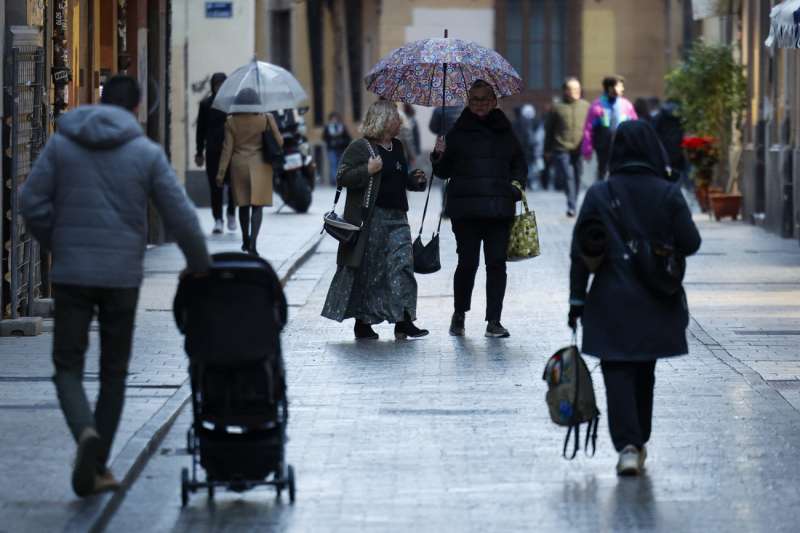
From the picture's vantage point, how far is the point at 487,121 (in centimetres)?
1354

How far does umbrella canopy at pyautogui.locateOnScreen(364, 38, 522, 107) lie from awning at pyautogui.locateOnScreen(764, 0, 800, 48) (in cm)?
382

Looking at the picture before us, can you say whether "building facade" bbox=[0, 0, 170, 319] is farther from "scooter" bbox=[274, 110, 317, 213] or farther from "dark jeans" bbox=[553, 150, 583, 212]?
"dark jeans" bbox=[553, 150, 583, 212]

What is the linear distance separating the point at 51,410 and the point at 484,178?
168 inches

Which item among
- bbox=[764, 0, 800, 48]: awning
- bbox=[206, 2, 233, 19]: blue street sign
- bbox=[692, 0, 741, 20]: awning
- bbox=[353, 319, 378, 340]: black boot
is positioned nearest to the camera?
bbox=[353, 319, 378, 340]: black boot

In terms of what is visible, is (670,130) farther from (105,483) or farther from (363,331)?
(105,483)

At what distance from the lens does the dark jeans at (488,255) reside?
1361 cm

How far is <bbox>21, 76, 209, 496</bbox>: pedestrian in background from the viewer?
307 inches

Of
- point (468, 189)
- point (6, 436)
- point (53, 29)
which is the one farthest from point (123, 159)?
point (53, 29)

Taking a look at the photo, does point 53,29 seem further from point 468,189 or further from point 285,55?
point 285,55

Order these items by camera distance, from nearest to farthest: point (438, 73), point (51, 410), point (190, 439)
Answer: point (190, 439)
point (51, 410)
point (438, 73)

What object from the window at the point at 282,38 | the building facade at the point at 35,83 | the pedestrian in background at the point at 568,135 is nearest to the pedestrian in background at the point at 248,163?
the building facade at the point at 35,83

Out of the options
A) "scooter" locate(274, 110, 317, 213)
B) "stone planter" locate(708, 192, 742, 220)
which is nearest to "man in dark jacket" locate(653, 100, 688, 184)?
"stone planter" locate(708, 192, 742, 220)

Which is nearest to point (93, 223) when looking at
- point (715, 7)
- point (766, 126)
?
point (766, 126)

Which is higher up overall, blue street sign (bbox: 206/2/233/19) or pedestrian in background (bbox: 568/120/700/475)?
blue street sign (bbox: 206/2/233/19)
